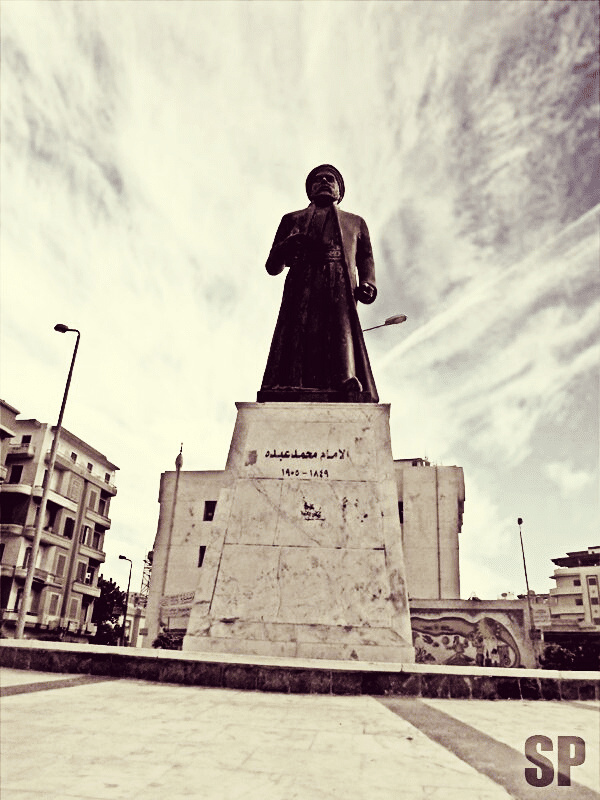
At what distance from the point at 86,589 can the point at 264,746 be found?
4437 centimetres

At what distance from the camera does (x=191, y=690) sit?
4258 millimetres

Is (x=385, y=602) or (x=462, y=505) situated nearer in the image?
(x=385, y=602)

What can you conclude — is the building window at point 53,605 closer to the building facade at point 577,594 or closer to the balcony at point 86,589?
the balcony at point 86,589

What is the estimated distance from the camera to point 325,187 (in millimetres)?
9156

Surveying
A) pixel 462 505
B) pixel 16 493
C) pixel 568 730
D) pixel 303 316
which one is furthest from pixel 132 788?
pixel 16 493

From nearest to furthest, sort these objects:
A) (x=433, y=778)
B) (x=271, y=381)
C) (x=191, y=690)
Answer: (x=433, y=778), (x=191, y=690), (x=271, y=381)

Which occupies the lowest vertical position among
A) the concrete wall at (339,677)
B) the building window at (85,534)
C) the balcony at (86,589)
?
the concrete wall at (339,677)

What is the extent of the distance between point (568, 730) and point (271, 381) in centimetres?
554

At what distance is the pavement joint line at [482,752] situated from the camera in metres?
2.35

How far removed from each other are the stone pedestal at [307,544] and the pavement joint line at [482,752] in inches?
71.3

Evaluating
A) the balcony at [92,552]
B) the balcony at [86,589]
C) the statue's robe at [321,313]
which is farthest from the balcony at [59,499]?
the statue's robe at [321,313]

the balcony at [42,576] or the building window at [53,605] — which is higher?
the balcony at [42,576]

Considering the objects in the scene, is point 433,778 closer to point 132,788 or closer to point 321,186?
point 132,788

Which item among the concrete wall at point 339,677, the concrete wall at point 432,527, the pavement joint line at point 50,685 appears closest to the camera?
the pavement joint line at point 50,685
